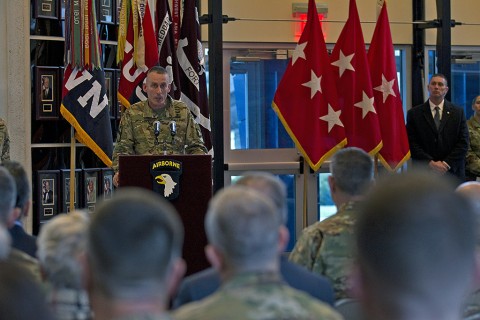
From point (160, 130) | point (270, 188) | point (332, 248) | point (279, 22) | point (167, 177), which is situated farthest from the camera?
point (279, 22)

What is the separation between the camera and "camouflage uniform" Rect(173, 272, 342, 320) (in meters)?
1.88

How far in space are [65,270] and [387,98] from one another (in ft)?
23.1

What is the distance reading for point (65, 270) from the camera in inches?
86.7

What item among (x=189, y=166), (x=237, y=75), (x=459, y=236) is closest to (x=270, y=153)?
(x=237, y=75)

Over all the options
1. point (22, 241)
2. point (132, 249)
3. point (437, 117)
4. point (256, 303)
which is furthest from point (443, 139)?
point (132, 249)

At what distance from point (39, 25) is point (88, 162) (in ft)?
4.42

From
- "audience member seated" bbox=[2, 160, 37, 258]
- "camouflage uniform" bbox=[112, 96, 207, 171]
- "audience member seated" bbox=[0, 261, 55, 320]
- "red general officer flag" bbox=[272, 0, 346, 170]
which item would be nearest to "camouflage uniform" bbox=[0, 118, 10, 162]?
"camouflage uniform" bbox=[112, 96, 207, 171]

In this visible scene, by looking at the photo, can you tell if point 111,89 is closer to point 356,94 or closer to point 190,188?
point 356,94

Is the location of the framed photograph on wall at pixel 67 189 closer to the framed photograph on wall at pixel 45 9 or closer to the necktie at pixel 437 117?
the framed photograph on wall at pixel 45 9

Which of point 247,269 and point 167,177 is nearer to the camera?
point 247,269

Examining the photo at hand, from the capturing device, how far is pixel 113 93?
8875 mm

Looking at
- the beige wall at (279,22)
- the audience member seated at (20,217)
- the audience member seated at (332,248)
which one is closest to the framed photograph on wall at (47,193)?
the beige wall at (279,22)

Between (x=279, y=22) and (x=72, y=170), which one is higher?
(x=279, y=22)

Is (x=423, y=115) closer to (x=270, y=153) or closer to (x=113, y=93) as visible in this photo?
(x=270, y=153)
